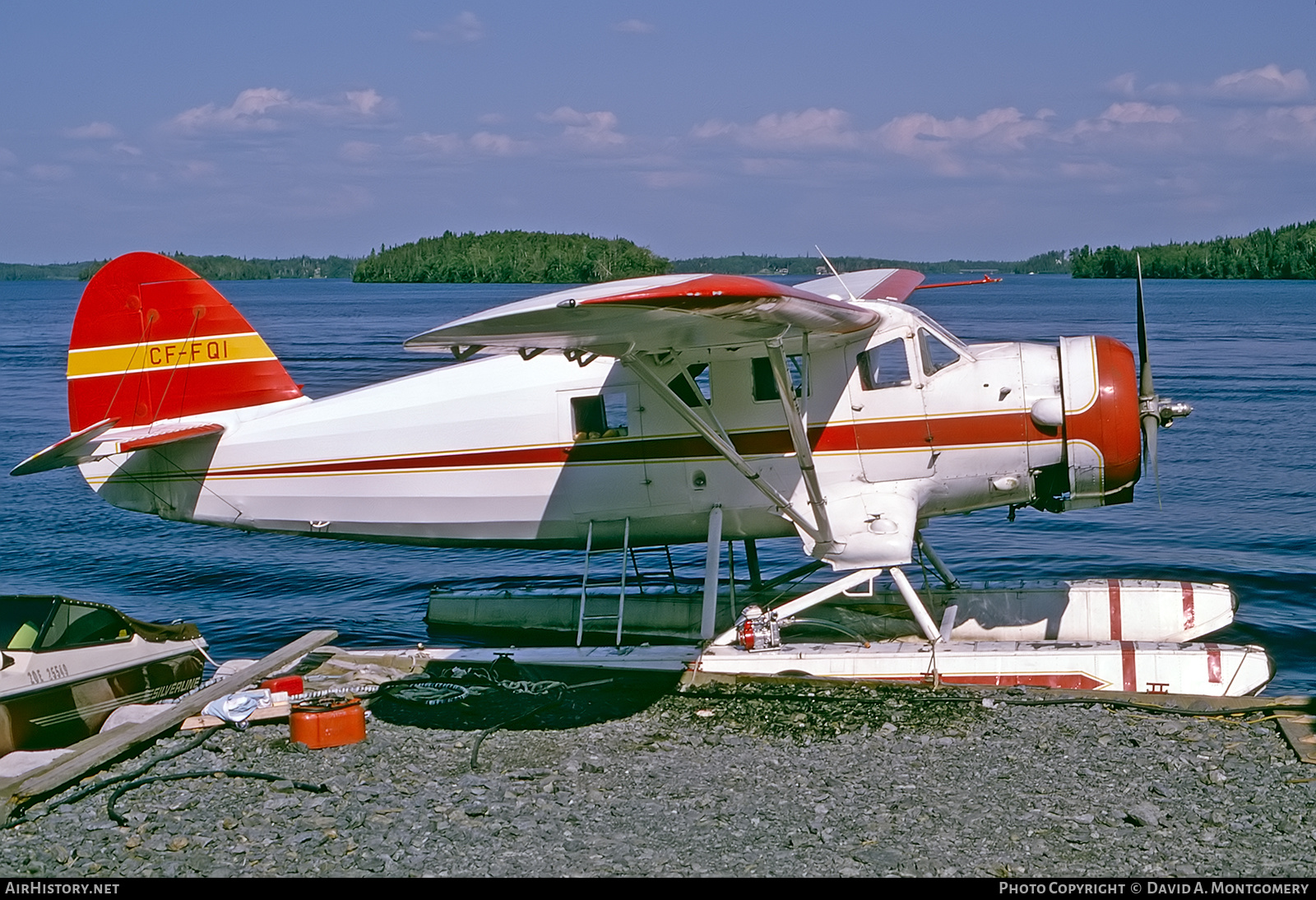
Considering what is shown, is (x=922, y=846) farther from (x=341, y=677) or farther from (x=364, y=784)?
(x=341, y=677)

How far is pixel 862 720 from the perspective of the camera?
850cm

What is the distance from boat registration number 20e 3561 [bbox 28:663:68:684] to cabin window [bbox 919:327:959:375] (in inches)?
259

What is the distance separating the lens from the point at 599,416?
10.3 metres

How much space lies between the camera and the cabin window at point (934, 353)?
9695 millimetres

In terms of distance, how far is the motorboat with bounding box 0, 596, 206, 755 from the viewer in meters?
8.58

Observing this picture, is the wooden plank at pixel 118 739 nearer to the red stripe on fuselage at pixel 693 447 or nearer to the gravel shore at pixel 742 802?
the gravel shore at pixel 742 802

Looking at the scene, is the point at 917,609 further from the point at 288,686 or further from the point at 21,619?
the point at 21,619

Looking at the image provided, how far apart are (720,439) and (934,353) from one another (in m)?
1.79

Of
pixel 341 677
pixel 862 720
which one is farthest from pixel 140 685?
pixel 862 720

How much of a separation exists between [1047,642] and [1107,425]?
5.46 ft

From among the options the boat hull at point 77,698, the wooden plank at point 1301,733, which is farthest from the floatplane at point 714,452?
the boat hull at point 77,698

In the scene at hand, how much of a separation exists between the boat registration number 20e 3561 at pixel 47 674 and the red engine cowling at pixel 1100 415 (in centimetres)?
736

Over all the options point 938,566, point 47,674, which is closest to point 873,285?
point 938,566

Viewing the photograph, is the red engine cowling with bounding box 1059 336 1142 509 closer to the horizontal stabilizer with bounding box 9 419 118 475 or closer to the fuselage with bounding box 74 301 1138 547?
the fuselage with bounding box 74 301 1138 547
